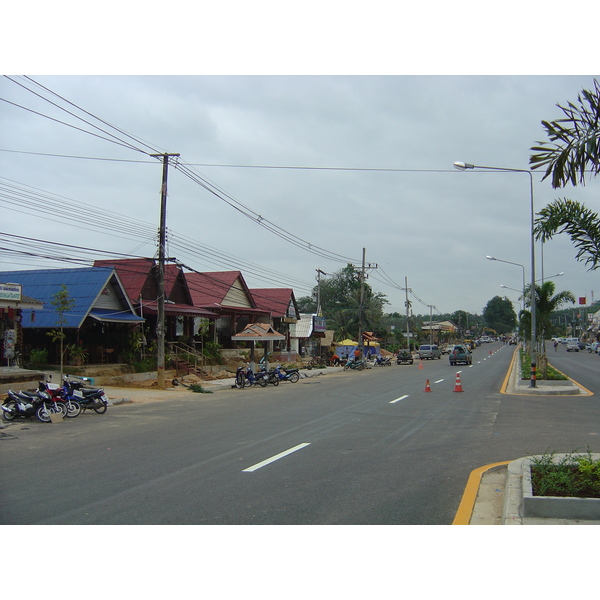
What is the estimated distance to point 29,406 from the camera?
606 inches

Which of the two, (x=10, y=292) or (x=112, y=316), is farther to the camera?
(x=112, y=316)

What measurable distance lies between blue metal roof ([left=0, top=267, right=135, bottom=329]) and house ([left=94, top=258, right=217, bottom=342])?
115 inches

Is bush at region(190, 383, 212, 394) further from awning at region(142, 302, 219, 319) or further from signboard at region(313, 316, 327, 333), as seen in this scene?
signboard at region(313, 316, 327, 333)

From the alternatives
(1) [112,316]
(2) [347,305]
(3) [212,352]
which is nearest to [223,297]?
(3) [212,352]

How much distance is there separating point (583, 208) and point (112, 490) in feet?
30.5

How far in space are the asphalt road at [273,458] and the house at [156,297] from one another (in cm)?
1419

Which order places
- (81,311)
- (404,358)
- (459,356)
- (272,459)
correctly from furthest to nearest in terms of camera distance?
1. (404,358)
2. (459,356)
3. (81,311)
4. (272,459)

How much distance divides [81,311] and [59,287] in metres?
2.79

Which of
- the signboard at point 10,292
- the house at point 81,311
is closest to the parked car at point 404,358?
the house at point 81,311

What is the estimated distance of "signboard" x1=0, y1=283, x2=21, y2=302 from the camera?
67.6 feet

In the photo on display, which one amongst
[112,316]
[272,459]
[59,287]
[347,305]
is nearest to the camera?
[272,459]

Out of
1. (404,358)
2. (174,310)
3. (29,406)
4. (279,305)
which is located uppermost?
(279,305)

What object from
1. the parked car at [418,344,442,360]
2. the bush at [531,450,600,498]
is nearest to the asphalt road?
the bush at [531,450,600,498]

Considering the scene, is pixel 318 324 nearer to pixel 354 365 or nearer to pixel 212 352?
pixel 354 365
